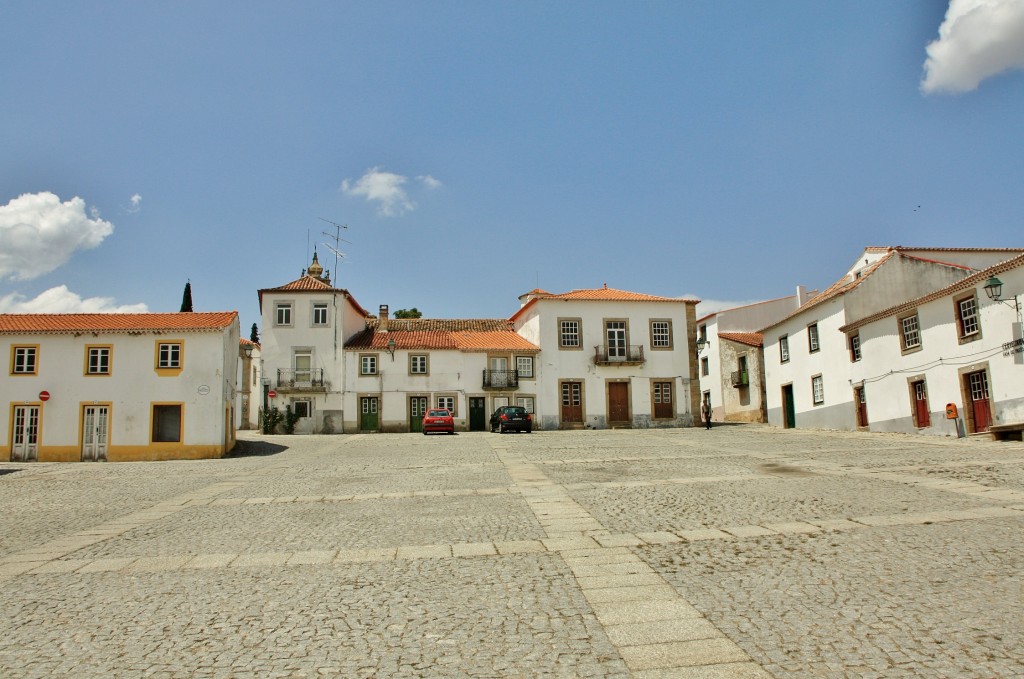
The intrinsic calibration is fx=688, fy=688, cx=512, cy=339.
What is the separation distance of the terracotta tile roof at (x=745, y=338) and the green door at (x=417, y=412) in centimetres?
1972

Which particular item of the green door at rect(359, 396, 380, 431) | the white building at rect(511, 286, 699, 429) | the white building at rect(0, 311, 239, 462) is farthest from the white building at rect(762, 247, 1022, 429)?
the white building at rect(0, 311, 239, 462)

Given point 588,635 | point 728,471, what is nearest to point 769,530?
point 588,635

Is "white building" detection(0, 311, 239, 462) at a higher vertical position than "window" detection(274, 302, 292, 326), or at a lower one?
lower

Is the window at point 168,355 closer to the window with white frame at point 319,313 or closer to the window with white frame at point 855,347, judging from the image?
the window with white frame at point 319,313

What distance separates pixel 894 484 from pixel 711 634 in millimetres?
7751

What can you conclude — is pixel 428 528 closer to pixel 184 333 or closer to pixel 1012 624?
pixel 1012 624

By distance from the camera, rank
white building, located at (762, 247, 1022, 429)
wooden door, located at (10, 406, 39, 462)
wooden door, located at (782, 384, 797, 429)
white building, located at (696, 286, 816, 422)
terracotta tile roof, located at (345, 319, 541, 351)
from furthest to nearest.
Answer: white building, located at (696, 286, 816, 422)
terracotta tile roof, located at (345, 319, 541, 351)
wooden door, located at (782, 384, 797, 429)
white building, located at (762, 247, 1022, 429)
wooden door, located at (10, 406, 39, 462)

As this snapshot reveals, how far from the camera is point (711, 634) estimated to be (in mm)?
4371

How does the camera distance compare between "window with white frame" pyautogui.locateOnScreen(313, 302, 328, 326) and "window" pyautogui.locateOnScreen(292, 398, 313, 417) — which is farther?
"window with white frame" pyautogui.locateOnScreen(313, 302, 328, 326)

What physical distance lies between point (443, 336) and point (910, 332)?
82.0 ft

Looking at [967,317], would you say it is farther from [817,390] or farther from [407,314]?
[407,314]

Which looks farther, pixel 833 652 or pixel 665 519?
pixel 665 519

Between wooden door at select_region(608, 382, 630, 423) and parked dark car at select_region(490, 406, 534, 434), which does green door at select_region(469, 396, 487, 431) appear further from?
wooden door at select_region(608, 382, 630, 423)

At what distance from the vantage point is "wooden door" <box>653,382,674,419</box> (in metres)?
39.7
